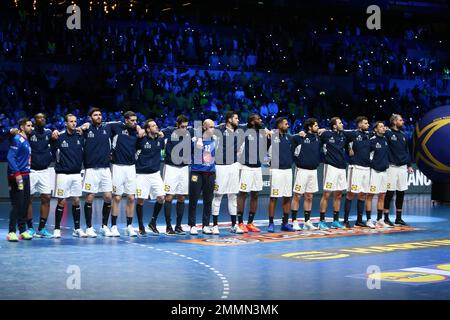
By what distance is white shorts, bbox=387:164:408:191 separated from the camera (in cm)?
1695

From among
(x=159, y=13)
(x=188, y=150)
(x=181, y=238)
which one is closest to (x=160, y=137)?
(x=188, y=150)

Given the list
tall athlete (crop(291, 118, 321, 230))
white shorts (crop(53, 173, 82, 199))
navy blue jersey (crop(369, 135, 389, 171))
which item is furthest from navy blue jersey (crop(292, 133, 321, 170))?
white shorts (crop(53, 173, 82, 199))

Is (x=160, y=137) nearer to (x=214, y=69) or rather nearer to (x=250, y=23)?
(x=214, y=69)

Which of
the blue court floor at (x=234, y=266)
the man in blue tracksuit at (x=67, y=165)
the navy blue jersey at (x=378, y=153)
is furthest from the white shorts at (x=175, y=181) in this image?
the navy blue jersey at (x=378, y=153)

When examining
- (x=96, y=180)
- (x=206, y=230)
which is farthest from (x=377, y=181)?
(x=96, y=180)

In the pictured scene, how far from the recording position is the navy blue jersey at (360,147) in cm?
1659

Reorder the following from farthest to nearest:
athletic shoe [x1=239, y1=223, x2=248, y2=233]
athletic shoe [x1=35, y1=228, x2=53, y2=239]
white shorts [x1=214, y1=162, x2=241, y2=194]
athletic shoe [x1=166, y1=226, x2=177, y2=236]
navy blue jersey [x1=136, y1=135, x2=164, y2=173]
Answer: athletic shoe [x1=239, y1=223, x2=248, y2=233] → white shorts [x1=214, y1=162, x2=241, y2=194] → athletic shoe [x1=166, y1=226, x2=177, y2=236] → navy blue jersey [x1=136, y1=135, x2=164, y2=173] → athletic shoe [x1=35, y1=228, x2=53, y2=239]

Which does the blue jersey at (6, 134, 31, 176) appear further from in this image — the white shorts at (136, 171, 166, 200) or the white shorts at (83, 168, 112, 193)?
the white shorts at (136, 171, 166, 200)

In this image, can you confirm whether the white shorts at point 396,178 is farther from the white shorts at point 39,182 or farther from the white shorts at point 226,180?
the white shorts at point 39,182

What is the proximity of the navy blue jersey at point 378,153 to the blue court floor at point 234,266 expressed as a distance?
143cm

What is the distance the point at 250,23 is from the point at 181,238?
1881 cm

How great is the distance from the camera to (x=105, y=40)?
27.5m

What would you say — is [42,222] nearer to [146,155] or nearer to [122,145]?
[122,145]

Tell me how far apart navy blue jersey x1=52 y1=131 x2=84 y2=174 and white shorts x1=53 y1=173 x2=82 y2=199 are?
0.09 m
